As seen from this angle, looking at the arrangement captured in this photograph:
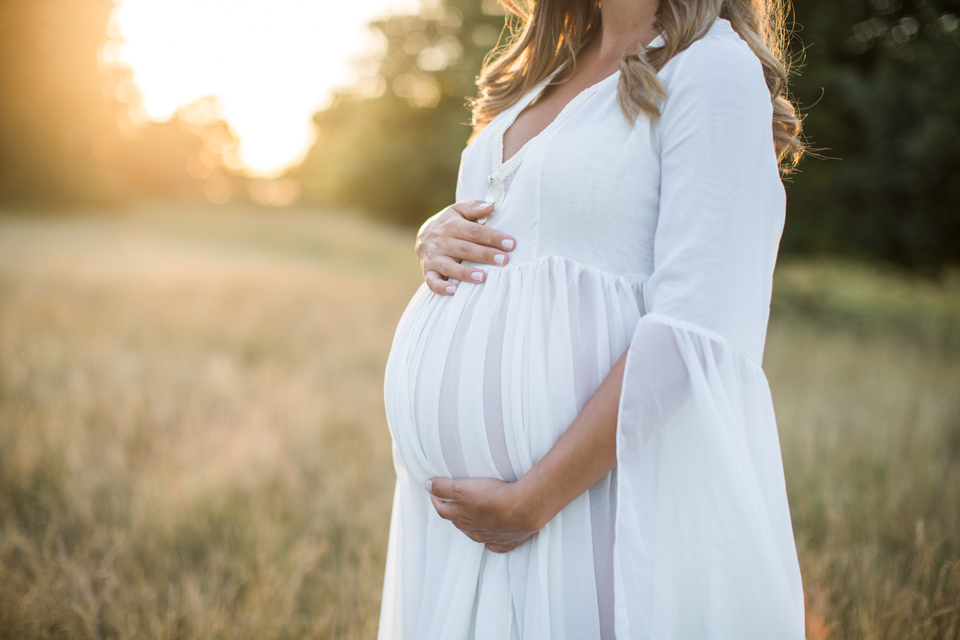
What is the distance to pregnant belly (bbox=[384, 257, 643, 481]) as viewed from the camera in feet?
3.05

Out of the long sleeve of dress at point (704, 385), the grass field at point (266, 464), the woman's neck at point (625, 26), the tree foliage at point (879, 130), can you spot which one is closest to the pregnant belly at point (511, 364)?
the long sleeve of dress at point (704, 385)

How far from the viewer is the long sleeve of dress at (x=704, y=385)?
0.78m

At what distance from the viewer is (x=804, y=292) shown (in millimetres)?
7988

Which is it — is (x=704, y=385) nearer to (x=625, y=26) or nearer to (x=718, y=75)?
(x=718, y=75)

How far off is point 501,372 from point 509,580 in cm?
40

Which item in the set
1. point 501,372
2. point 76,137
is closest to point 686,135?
point 501,372

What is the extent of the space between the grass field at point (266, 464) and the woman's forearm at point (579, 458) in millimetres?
1374

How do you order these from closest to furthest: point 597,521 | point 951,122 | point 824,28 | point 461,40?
point 597,521 < point 951,122 < point 824,28 < point 461,40

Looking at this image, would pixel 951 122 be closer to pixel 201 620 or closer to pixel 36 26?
pixel 201 620

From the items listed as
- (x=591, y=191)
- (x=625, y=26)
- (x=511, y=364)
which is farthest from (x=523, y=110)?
(x=511, y=364)

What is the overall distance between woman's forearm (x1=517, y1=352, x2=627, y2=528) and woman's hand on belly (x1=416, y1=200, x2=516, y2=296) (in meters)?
0.34

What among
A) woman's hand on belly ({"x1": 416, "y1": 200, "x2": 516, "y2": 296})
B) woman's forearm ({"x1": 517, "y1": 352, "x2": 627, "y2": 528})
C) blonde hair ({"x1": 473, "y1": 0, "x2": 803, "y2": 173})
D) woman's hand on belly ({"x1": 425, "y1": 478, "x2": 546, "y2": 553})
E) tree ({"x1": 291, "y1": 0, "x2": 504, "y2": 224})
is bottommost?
woman's hand on belly ({"x1": 425, "y1": 478, "x2": 546, "y2": 553})

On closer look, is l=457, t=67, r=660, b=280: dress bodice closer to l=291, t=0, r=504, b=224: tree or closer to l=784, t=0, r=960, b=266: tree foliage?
l=784, t=0, r=960, b=266: tree foliage

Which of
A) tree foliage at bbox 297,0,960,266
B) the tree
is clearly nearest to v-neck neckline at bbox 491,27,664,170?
tree foliage at bbox 297,0,960,266
